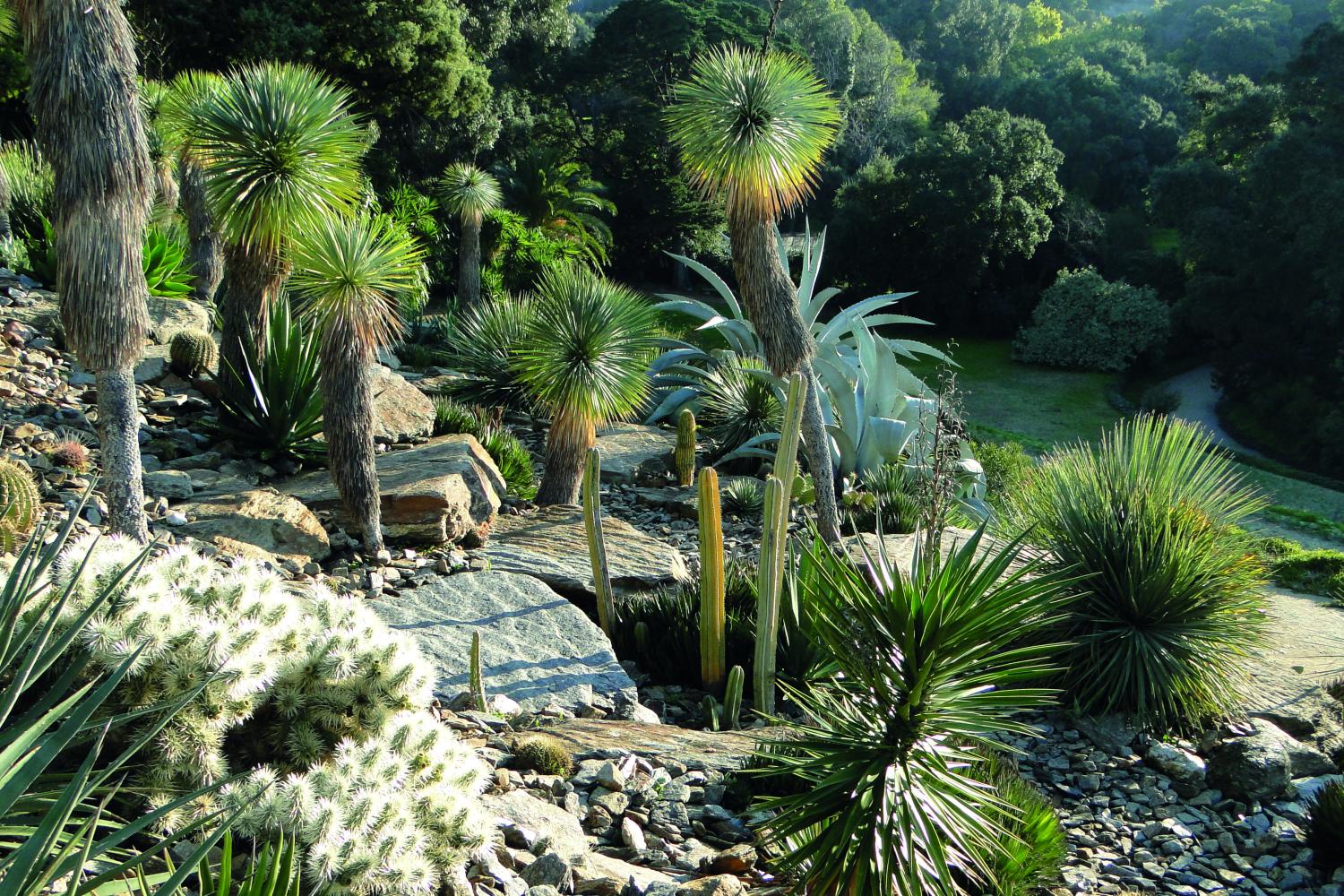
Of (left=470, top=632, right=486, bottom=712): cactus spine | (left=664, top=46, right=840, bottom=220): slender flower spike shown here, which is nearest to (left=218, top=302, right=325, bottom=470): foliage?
(left=664, top=46, right=840, bottom=220): slender flower spike

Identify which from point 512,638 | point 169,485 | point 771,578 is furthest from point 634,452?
point 771,578

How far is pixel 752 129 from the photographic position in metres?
9.45

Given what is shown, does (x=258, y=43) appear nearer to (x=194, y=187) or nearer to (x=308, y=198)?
(x=194, y=187)

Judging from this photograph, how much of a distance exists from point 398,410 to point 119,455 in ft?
13.1

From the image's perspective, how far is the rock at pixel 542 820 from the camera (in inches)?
158

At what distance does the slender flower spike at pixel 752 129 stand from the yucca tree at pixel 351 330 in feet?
10.4

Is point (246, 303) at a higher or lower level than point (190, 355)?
higher

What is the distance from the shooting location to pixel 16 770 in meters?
2.37

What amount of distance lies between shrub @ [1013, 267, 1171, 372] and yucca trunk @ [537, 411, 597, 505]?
26508 mm

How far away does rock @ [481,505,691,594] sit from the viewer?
7.82 m

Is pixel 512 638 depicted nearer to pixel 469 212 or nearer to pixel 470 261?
pixel 470 261

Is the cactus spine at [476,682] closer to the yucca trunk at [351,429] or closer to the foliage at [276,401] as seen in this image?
the yucca trunk at [351,429]

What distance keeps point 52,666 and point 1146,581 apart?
6.27 metres

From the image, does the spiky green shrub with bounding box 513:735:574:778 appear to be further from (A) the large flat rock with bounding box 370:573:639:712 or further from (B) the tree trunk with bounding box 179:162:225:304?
(B) the tree trunk with bounding box 179:162:225:304
